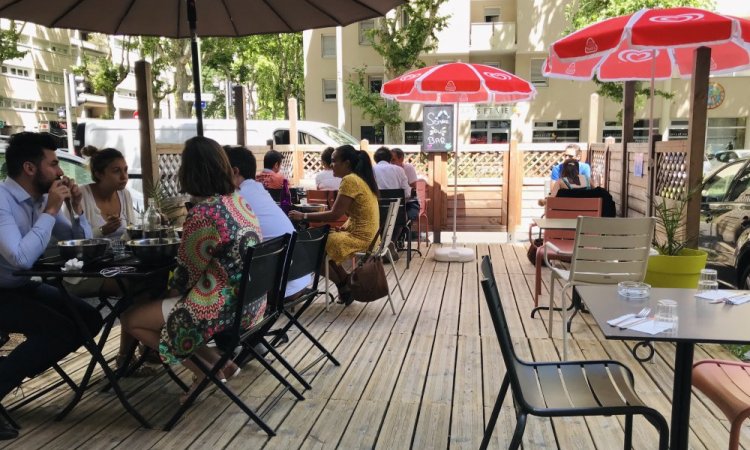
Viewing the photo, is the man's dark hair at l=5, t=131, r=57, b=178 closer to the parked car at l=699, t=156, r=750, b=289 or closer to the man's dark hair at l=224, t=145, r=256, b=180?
the man's dark hair at l=224, t=145, r=256, b=180

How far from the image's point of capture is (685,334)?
1.77 metres

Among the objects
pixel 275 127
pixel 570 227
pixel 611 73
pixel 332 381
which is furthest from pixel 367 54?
pixel 332 381

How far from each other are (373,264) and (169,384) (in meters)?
1.81

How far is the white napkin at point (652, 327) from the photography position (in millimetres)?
1795

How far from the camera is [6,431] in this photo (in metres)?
2.58

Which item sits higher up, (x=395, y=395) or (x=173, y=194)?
(x=173, y=194)

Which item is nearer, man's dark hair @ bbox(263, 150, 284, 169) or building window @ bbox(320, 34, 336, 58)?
man's dark hair @ bbox(263, 150, 284, 169)

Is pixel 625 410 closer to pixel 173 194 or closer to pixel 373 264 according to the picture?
pixel 373 264

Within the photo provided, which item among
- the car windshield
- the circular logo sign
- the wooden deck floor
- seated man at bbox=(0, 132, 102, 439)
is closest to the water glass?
the wooden deck floor

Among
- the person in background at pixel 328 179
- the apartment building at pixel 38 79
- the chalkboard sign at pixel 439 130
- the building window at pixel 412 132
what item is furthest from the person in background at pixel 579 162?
the apartment building at pixel 38 79

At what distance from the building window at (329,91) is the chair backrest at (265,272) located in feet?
67.4

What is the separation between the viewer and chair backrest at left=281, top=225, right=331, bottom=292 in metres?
3.06

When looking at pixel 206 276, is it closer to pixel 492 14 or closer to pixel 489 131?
pixel 489 131

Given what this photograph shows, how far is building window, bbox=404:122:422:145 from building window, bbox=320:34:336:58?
14.1 feet
